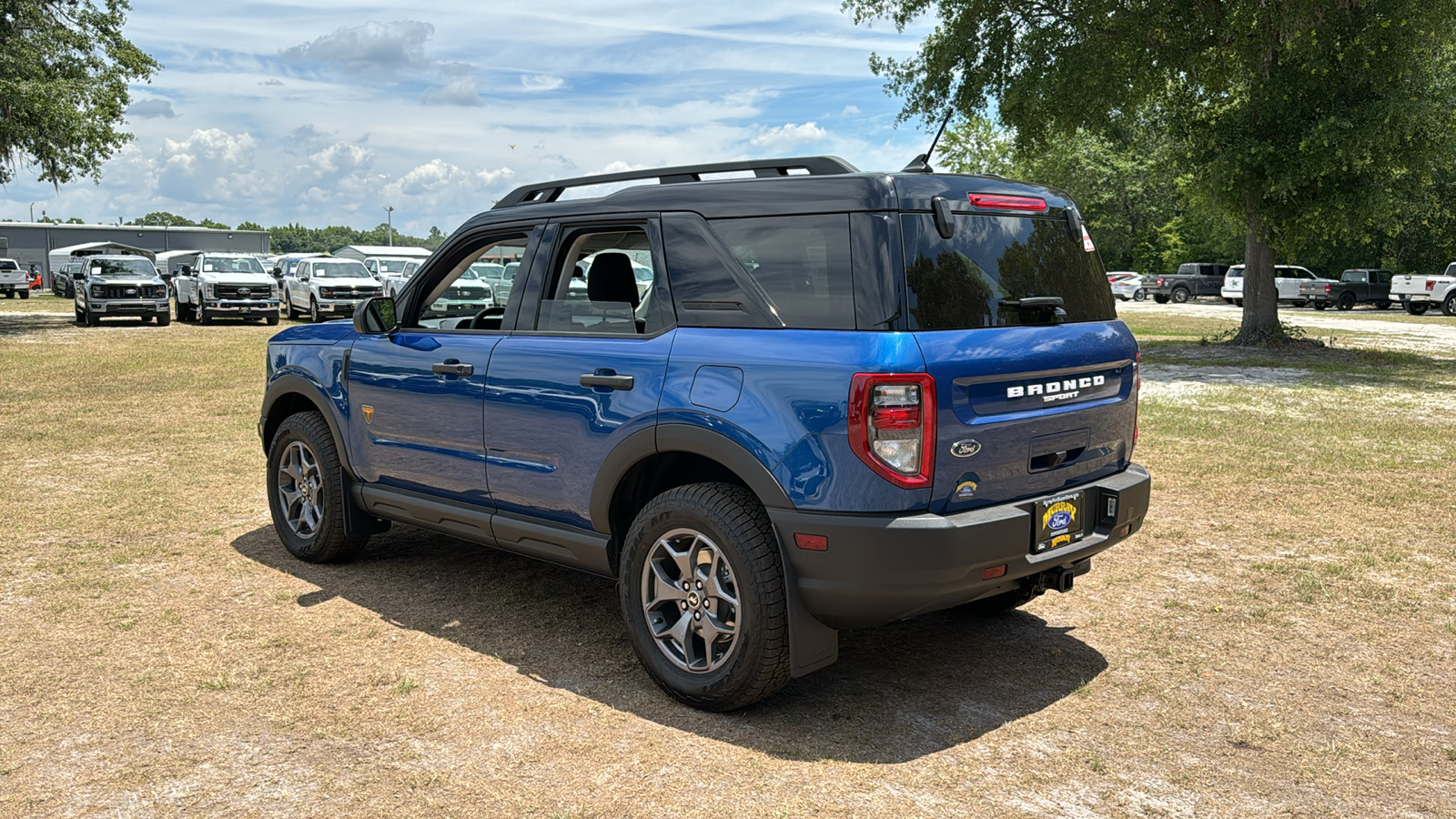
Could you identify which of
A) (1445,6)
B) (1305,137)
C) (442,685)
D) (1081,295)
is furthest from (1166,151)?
(442,685)

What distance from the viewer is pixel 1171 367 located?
60.8ft

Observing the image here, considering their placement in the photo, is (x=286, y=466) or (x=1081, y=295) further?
(x=286, y=466)

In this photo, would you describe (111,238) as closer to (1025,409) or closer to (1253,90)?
(1253,90)

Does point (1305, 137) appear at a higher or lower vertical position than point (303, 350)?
higher

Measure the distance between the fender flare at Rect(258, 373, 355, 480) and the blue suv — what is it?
783 mm

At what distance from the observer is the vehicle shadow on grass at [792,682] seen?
416 centimetres

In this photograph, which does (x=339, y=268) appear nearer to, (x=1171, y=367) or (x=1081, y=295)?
(x=1171, y=367)

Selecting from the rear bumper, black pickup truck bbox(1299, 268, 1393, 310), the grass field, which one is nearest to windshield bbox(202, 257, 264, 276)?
the grass field

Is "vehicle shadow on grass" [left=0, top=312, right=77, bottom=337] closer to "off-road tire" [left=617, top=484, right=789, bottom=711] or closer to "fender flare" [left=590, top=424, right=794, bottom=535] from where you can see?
"fender flare" [left=590, top=424, right=794, bottom=535]

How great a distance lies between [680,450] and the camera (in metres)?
4.24

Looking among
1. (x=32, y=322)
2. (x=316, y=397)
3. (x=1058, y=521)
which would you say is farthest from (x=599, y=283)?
(x=32, y=322)

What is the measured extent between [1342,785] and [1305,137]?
1753cm

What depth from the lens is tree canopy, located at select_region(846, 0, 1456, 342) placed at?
1808 cm

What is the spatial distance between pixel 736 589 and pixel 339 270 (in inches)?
1140
